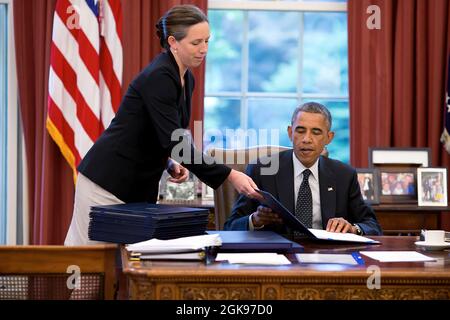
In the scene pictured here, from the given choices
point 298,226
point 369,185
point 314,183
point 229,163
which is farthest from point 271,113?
point 298,226

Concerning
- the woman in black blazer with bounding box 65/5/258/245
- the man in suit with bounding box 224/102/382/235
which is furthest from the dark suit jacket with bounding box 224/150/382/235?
the woman in black blazer with bounding box 65/5/258/245

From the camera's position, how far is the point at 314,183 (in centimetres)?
307

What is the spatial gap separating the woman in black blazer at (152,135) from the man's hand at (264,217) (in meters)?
0.22

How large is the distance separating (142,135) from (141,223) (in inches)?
27.8

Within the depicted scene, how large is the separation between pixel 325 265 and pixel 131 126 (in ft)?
3.89

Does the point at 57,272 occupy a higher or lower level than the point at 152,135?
lower

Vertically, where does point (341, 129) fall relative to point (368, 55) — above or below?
below

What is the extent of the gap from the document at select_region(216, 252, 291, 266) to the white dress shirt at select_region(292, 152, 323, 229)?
905mm

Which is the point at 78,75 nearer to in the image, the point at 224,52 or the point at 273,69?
the point at 224,52

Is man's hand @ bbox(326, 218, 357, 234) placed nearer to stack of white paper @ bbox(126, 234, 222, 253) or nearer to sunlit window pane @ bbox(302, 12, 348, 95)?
stack of white paper @ bbox(126, 234, 222, 253)

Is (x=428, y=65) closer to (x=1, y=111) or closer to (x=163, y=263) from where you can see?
(x=1, y=111)

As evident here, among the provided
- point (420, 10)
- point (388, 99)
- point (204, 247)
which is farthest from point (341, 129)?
point (204, 247)

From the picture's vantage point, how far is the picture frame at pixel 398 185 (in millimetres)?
4703

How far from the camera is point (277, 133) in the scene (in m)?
5.56
